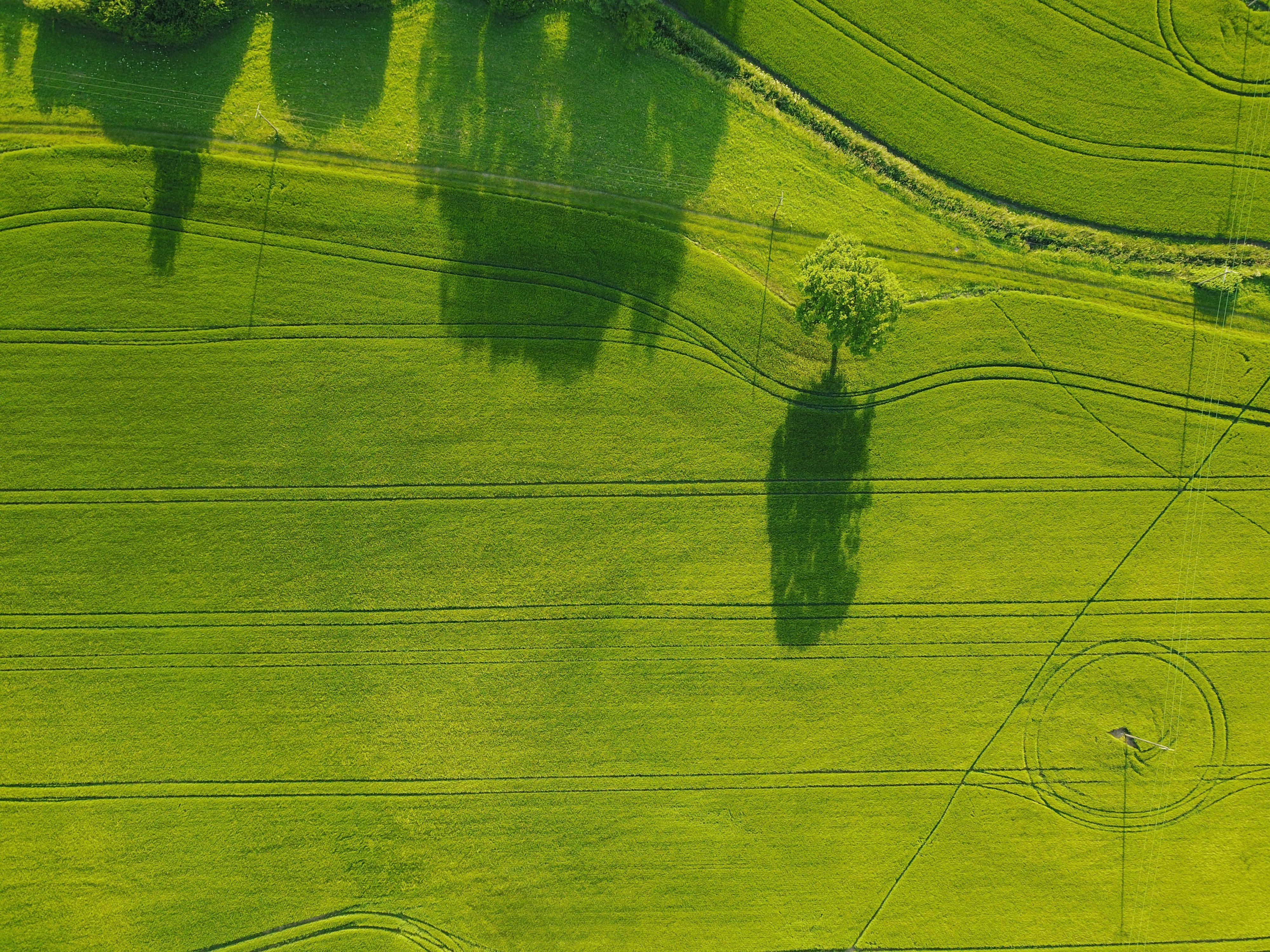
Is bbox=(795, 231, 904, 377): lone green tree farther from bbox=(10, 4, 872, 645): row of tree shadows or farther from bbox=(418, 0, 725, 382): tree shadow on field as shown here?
bbox=(418, 0, 725, 382): tree shadow on field

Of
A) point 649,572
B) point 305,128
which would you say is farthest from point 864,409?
point 305,128

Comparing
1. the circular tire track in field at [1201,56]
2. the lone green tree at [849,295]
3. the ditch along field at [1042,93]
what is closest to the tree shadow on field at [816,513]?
the lone green tree at [849,295]

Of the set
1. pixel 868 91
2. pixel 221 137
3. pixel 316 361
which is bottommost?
pixel 316 361

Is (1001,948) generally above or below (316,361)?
below

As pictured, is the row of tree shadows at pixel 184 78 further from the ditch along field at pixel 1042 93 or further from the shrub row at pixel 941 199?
the ditch along field at pixel 1042 93

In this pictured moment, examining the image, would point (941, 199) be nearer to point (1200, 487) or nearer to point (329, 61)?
point (1200, 487)

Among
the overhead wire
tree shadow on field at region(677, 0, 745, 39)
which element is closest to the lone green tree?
tree shadow on field at region(677, 0, 745, 39)

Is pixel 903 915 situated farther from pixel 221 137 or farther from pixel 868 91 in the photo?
pixel 221 137
